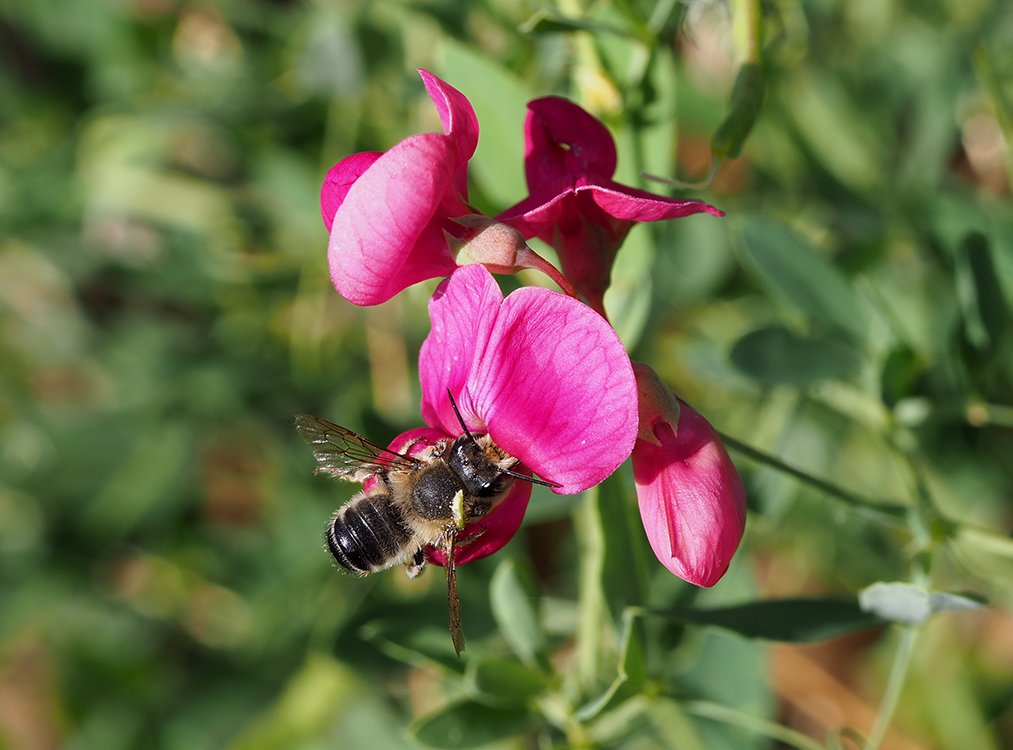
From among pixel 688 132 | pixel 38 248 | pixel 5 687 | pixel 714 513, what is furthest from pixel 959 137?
pixel 5 687

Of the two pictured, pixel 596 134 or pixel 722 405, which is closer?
pixel 596 134

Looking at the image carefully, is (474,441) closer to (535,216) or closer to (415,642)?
(535,216)

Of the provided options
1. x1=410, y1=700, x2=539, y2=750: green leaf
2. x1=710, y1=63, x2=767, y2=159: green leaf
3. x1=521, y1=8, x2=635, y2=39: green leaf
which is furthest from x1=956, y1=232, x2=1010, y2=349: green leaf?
x1=410, y1=700, x2=539, y2=750: green leaf

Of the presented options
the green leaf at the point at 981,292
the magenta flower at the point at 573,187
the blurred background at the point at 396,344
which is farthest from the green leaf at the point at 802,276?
the magenta flower at the point at 573,187

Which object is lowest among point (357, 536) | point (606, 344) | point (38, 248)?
point (38, 248)

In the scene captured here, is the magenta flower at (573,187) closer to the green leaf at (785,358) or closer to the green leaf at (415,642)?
the green leaf at (785,358)

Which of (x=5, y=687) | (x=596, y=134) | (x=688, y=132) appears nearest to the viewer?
(x=596, y=134)

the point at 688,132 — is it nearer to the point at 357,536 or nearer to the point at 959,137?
the point at 959,137
